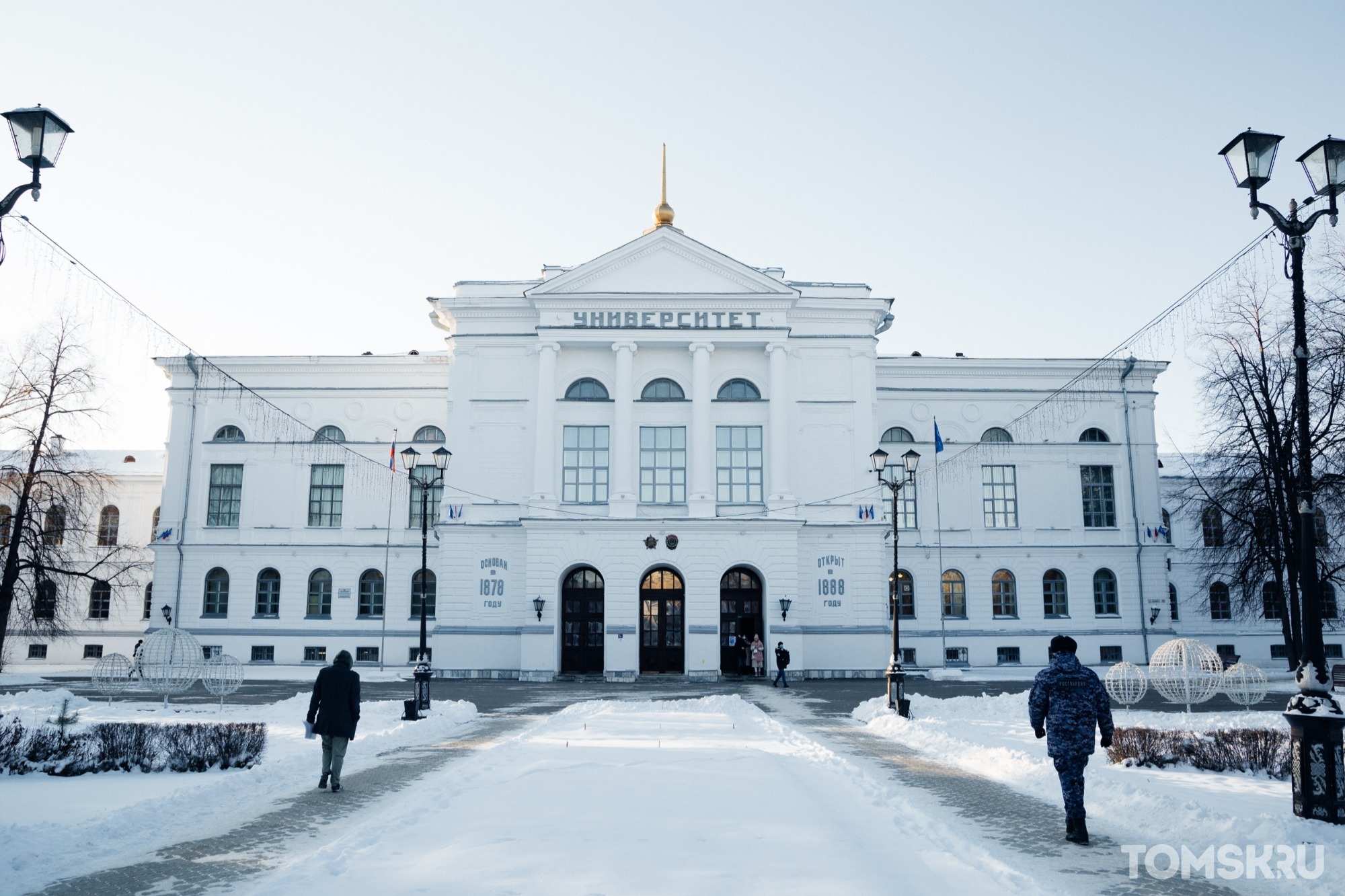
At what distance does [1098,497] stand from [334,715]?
38898 millimetres

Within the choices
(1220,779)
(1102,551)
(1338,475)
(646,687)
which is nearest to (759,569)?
(646,687)

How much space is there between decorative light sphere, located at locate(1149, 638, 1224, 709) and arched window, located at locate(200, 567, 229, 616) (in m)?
36.0

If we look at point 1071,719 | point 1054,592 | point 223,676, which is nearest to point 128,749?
point 223,676

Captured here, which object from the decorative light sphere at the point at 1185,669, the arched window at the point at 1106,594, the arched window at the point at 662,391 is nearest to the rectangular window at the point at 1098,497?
the arched window at the point at 1106,594

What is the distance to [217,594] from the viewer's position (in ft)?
138

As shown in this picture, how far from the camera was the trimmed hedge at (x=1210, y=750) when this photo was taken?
1298 cm

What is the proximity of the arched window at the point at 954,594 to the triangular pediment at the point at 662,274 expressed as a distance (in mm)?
14423

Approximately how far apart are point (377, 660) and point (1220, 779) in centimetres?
3503

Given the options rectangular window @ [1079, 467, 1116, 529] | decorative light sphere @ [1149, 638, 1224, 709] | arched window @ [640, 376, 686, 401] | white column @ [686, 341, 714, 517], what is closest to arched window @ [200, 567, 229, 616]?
arched window @ [640, 376, 686, 401]

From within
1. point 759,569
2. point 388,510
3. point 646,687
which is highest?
point 388,510

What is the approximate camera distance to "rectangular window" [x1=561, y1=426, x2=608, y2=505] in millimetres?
38250

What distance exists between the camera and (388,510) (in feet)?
138

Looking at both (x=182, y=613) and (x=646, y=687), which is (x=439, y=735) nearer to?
(x=646, y=687)

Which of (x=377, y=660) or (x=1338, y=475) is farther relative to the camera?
(x=377, y=660)
